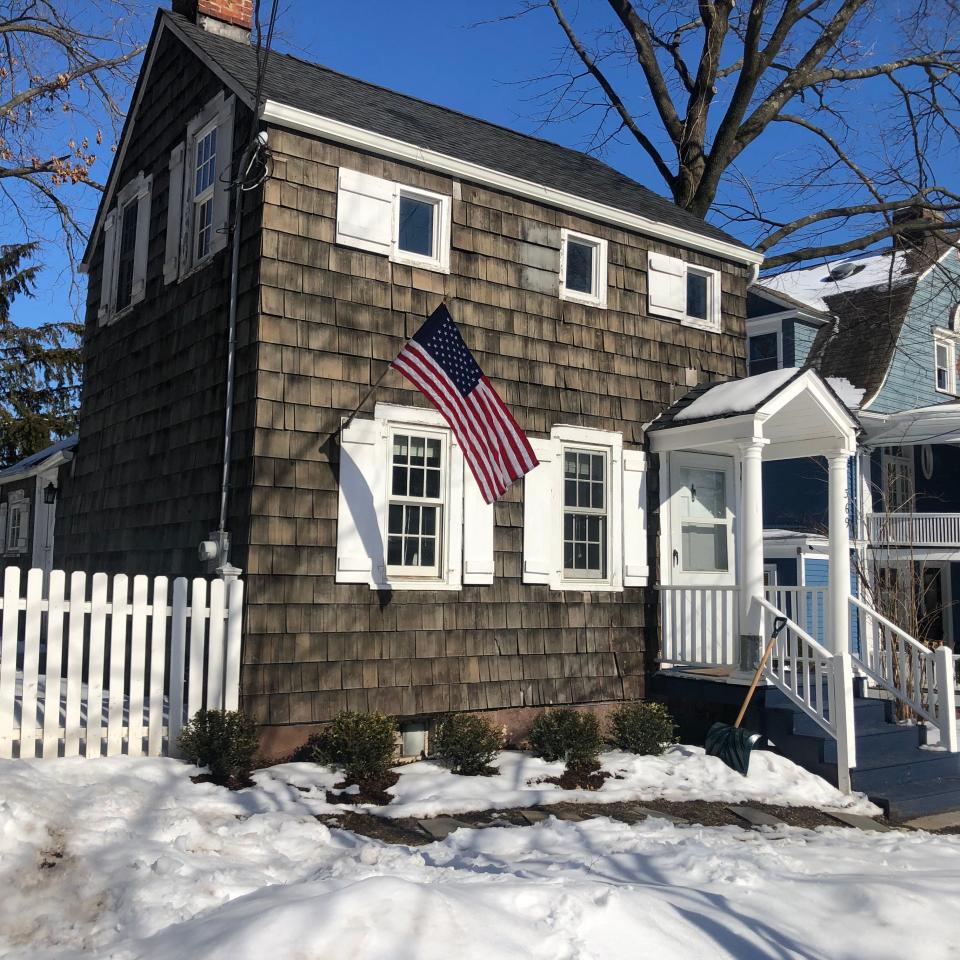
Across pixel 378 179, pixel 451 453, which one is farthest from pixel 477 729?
pixel 378 179

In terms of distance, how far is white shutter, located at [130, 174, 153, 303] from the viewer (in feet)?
36.4

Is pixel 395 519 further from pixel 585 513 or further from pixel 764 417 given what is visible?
pixel 764 417

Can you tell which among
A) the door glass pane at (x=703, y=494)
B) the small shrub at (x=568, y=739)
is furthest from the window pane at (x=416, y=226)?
the small shrub at (x=568, y=739)

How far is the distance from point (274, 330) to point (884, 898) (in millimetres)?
6144

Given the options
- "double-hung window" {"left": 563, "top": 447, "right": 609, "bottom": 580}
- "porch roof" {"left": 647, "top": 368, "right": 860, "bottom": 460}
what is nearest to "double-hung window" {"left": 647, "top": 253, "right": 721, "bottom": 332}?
"porch roof" {"left": 647, "top": 368, "right": 860, "bottom": 460}

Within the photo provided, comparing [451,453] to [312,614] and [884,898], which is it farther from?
[884,898]

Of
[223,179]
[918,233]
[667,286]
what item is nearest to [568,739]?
[667,286]

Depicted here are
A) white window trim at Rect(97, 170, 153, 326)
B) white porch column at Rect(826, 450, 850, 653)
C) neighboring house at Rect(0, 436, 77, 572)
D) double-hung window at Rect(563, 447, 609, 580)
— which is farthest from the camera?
neighboring house at Rect(0, 436, 77, 572)

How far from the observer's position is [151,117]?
1165cm

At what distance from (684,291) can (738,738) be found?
5242 millimetres

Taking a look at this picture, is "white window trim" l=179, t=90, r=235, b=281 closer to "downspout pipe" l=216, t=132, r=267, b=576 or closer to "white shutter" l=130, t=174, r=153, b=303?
"downspout pipe" l=216, t=132, r=267, b=576

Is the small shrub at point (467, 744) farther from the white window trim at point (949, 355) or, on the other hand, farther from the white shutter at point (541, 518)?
the white window trim at point (949, 355)

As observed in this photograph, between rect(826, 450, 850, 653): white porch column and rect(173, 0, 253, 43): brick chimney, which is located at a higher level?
rect(173, 0, 253, 43): brick chimney

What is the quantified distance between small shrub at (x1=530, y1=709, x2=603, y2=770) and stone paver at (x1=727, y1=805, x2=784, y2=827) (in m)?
1.30
